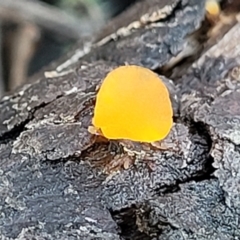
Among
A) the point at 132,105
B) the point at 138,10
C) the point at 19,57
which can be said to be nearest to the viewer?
the point at 132,105

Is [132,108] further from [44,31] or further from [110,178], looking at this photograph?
[44,31]

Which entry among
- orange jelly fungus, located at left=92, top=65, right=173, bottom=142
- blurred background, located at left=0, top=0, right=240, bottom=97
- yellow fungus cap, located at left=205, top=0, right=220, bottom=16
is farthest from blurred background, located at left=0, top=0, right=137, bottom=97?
orange jelly fungus, located at left=92, top=65, right=173, bottom=142

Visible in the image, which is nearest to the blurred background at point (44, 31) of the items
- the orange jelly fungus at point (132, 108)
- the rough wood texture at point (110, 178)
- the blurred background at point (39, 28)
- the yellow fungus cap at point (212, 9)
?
the blurred background at point (39, 28)

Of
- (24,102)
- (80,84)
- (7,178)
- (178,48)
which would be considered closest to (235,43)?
(178,48)

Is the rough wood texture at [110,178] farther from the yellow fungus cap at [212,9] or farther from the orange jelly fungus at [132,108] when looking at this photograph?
the yellow fungus cap at [212,9]

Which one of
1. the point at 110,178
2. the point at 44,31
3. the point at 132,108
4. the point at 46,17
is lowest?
the point at 44,31

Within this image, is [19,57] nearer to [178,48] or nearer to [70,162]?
[178,48]

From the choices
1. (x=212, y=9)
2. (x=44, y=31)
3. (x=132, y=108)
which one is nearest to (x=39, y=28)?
(x=44, y=31)
